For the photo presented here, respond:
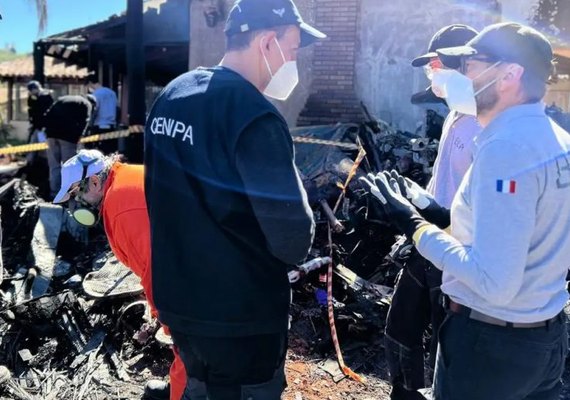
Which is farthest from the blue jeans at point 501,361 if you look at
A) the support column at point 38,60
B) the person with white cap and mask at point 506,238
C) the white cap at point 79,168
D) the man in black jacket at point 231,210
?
the support column at point 38,60

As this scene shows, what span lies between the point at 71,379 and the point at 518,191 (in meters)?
3.45

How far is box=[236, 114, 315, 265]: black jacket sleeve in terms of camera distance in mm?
1656

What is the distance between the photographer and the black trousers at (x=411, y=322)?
2834 mm

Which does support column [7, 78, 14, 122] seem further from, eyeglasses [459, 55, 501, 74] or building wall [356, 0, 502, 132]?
eyeglasses [459, 55, 501, 74]

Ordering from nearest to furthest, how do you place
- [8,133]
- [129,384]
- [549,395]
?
1. [549,395]
2. [129,384]
3. [8,133]

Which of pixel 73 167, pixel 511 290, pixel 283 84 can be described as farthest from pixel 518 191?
pixel 73 167

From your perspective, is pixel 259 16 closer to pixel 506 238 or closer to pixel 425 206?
pixel 506 238

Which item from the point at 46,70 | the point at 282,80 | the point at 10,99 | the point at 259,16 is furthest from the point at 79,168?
the point at 10,99

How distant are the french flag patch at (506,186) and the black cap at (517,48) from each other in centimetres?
44

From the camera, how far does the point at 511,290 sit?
5.40ft

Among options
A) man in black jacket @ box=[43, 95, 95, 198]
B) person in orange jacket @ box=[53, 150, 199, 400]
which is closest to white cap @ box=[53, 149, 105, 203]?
person in orange jacket @ box=[53, 150, 199, 400]

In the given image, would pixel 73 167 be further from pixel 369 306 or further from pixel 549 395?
pixel 369 306

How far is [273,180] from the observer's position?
1660 millimetres

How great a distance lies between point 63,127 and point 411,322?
23.1 ft
